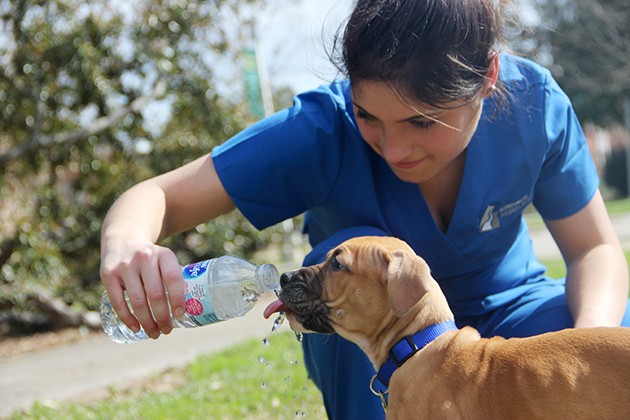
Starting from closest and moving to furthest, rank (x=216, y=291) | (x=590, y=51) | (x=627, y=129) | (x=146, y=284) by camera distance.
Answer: (x=146, y=284) → (x=216, y=291) → (x=590, y=51) → (x=627, y=129)

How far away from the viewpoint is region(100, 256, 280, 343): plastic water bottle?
2.79m

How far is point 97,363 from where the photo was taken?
745 cm

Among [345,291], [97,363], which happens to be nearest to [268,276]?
[345,291]

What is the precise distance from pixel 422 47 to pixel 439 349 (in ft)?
3.87

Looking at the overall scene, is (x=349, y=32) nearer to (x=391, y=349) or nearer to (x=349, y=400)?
(x=391, y=349)

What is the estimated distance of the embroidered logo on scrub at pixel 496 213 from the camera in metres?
3.40

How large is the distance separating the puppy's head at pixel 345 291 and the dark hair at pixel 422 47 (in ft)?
2.22

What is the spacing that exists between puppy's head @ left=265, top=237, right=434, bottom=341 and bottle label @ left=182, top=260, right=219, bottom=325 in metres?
0.52

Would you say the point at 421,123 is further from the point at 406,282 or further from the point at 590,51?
the point at 590,51

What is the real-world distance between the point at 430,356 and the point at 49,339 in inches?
276

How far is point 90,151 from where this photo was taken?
9.82 m

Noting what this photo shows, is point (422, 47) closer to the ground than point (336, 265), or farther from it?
farther from it

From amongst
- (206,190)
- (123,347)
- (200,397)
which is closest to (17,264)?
(123,347)

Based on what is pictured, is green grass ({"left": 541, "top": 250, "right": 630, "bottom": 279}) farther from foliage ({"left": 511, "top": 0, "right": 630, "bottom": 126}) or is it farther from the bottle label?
foliage ({"left": 511, "top": 0, "right": 630, "bottom": 126})
